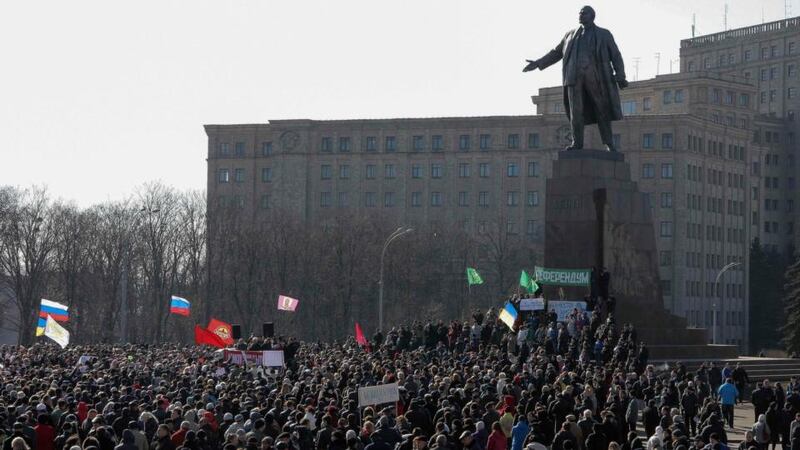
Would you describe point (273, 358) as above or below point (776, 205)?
below

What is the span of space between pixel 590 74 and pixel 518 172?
7602 centimetres

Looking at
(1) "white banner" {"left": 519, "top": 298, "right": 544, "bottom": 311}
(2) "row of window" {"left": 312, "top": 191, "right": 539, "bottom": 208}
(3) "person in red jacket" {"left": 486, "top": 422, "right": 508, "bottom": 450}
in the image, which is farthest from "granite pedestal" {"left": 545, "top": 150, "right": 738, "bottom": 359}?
(2) "row of window" {"left": 312, "top": 191, "right": 539, "bottom": 208}

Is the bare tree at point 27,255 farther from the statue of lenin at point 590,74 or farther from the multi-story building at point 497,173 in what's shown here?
the statue of lenin at point 590,74

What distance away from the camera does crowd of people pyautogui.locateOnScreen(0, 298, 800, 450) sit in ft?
70.1

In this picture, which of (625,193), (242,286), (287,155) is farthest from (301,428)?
(287,155)

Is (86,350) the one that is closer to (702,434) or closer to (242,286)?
(702,434)

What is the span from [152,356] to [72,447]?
25372 mm

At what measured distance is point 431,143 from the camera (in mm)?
124125

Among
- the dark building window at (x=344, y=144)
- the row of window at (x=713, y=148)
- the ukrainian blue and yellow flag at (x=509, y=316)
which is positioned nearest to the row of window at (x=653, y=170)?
the row of window at (x=713, y=148)

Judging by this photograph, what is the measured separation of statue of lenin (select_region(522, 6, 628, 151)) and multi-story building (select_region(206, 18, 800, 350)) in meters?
67.2

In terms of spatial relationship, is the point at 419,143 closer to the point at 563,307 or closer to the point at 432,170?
the point at 432,170

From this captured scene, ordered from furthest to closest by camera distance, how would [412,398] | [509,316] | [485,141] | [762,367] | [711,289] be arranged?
[711,289], [485,141], [762,367], [509,316], [412,398]

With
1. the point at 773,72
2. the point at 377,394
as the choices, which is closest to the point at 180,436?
the point at 377,394

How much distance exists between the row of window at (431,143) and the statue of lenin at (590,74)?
74.6 metres
